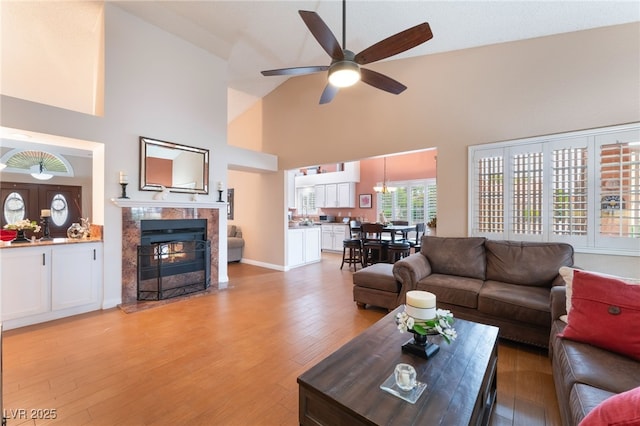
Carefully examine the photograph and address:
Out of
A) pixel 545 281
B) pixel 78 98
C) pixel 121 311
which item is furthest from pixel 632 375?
pixel 78 98

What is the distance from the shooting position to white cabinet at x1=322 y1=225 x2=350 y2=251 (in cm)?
814

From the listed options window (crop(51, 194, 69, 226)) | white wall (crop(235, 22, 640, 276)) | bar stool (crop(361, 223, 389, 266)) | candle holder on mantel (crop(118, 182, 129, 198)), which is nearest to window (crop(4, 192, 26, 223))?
window (crop(51, 194, 69, 226))

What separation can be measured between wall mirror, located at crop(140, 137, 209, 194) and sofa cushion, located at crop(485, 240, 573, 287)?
4.33 meters

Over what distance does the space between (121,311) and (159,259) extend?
80 cm

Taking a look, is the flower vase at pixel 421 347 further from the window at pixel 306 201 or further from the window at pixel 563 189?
the window at pixel 306 201

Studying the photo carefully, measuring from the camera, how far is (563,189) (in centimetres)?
311

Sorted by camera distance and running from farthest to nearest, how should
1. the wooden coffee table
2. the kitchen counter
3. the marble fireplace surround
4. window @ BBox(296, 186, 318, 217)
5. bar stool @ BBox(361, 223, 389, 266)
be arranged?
window @ BBox(296, 186, 318, 217)
bar stool @ BBox(361, 223, 389, 266)
the marble fireplace surround
the kitchen counter
the wooden coffee table

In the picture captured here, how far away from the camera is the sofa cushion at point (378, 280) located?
3.28 meters

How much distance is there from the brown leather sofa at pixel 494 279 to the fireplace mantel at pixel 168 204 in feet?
10.2

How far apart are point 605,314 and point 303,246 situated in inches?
201

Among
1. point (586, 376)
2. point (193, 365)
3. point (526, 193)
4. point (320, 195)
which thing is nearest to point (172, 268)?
point (193, 365)

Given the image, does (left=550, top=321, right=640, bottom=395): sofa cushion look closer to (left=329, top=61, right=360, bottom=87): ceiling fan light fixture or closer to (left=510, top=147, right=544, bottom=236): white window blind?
(left=510, top=147, right=544, bottom=236): white window blind

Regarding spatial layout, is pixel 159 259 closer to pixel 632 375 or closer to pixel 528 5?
pixel 632 375

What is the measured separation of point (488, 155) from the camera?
139 inches
